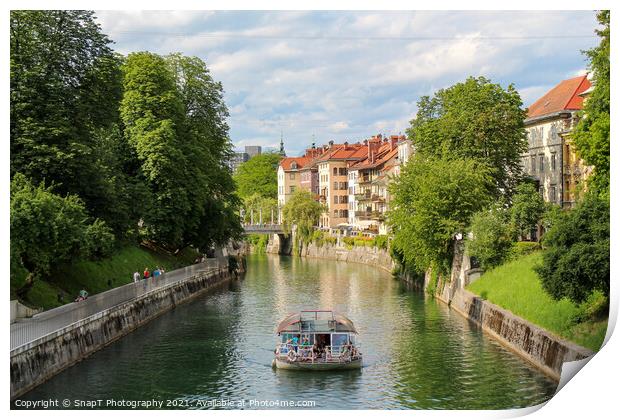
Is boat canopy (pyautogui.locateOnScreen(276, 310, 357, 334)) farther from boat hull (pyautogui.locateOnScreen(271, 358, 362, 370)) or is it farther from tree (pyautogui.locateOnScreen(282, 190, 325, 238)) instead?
tree (pyautogui.locateOnScreen(282, 190, 325, 238))

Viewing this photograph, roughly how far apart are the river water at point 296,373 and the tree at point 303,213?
55.6 m

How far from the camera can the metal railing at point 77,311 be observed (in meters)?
28.2

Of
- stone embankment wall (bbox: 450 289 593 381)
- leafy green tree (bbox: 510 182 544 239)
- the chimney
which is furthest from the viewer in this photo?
the chimney

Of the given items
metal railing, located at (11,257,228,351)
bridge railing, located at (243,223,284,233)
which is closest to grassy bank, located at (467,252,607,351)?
metal railing, located at (11,257,228,351)

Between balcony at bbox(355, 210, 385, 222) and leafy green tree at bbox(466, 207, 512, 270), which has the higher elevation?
balcony at bbox(355, 210, 385, 222)

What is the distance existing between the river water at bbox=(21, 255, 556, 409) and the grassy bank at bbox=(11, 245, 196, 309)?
285 cm

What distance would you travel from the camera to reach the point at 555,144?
59.2 metres

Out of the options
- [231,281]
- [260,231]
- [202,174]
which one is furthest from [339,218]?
[202,174]

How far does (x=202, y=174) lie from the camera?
58844 mm

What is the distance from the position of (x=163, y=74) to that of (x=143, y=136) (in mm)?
4927

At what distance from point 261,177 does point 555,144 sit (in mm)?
83476

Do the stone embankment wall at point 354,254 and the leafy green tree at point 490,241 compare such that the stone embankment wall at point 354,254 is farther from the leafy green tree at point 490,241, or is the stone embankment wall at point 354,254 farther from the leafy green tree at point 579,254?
the leafy green tree at point 579,254

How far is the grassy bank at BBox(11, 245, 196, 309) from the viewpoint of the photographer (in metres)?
35.8
